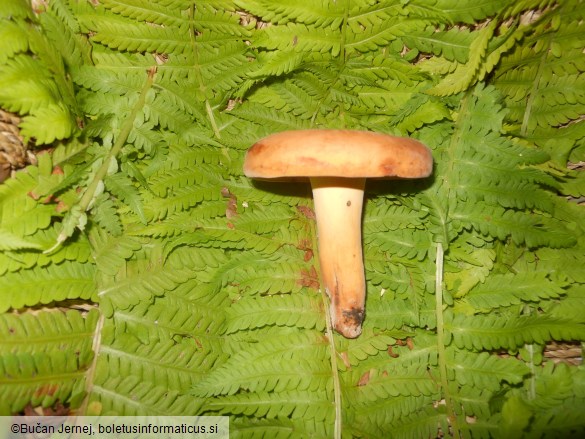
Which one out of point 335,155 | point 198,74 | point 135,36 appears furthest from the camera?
point 198,74

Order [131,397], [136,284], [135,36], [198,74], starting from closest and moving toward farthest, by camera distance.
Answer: [131,397] < [136,284] < [135,36] < [198,74]

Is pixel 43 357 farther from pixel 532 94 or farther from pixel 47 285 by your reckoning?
pixel 532 94

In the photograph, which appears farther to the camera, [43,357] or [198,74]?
[198,74]

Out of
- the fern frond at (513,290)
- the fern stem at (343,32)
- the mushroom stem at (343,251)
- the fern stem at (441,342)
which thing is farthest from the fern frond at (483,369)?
the fern stem at (343,32)

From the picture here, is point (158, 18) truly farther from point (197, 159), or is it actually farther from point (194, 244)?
point (194, 244)

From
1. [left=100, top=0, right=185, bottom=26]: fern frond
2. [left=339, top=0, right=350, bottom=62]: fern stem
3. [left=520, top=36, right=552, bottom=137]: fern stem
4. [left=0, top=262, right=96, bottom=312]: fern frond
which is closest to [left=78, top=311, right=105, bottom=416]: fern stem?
[left=0, top=262, right=96, bottom=312]: fern frond

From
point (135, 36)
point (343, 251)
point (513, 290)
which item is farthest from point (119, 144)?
point (513, 290)

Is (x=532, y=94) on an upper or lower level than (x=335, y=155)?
upper

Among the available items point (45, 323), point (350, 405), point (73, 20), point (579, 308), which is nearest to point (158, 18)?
point (73, 20)
